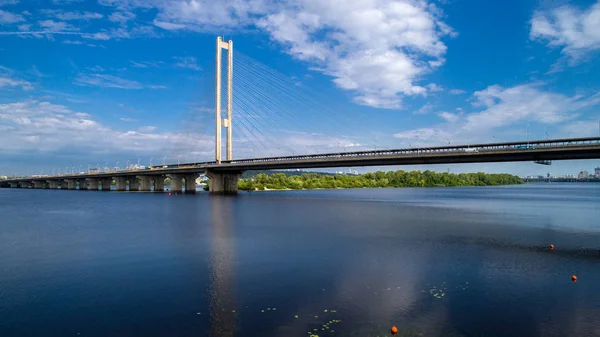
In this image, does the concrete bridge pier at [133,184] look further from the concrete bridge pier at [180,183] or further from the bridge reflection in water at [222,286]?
the bridge reflection in water at [222,286]

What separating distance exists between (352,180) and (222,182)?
93.8 m

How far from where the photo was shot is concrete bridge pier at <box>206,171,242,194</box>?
86938 mm

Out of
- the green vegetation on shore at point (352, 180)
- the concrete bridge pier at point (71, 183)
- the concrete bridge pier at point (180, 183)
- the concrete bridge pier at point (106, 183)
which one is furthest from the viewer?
the concrete bridge pier at point (71, 183)

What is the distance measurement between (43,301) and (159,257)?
21.5 feet

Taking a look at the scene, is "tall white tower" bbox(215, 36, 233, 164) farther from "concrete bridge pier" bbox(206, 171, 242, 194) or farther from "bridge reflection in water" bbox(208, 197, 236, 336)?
"bridge reflection in water" bbox(208, 197, 236, 336)

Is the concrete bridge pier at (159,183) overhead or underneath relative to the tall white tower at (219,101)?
underneath

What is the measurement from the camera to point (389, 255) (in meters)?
19.2

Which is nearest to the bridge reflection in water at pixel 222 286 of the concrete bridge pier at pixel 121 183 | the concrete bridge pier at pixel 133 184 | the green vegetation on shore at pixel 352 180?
the concrete bridge pier at pixel 133 184

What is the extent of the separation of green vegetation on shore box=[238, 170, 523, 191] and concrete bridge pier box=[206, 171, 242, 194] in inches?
1262

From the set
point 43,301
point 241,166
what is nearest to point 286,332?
point 43,301

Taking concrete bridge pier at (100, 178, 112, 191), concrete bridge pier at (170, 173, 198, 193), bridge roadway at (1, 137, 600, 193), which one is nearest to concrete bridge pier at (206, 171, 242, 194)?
bridge roadway at (1, 137, 600, 193)

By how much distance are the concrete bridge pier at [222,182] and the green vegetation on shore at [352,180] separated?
105ft

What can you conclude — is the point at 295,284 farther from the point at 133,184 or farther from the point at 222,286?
the point at 133,184

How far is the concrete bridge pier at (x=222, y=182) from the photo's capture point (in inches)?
3423
